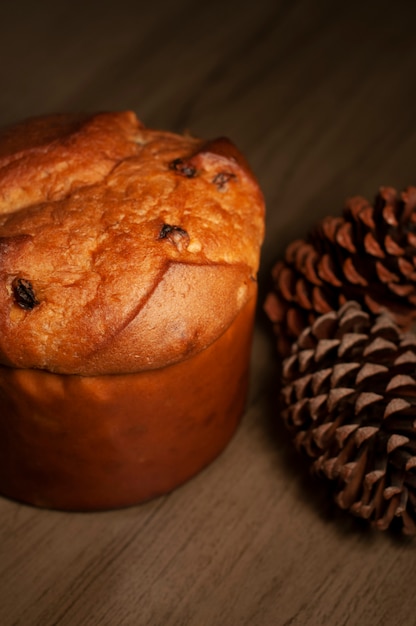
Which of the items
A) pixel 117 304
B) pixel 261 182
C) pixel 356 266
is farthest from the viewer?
pixel 261 182

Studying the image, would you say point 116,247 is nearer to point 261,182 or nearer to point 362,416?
point 362,416

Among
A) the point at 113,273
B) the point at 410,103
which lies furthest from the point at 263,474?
the point at 410,103

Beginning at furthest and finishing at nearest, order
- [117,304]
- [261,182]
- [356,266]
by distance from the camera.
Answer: [261,182]
[356,266]
[117,304]

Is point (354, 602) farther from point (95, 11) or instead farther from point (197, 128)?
point (95, 11)

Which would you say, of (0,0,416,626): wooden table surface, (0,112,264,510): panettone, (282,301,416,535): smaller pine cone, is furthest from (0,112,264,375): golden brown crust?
(0,0,416,626): wooden table surface

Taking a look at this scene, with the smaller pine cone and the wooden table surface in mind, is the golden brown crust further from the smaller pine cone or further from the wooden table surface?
the wooden table surface

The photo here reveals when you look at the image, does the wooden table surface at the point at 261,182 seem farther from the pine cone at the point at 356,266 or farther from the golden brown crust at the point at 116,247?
the golden brown crust at the point at 116,247

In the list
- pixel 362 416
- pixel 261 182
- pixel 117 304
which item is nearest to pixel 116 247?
pixel 117 304

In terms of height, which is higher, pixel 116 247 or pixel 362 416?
pixel 116 247
